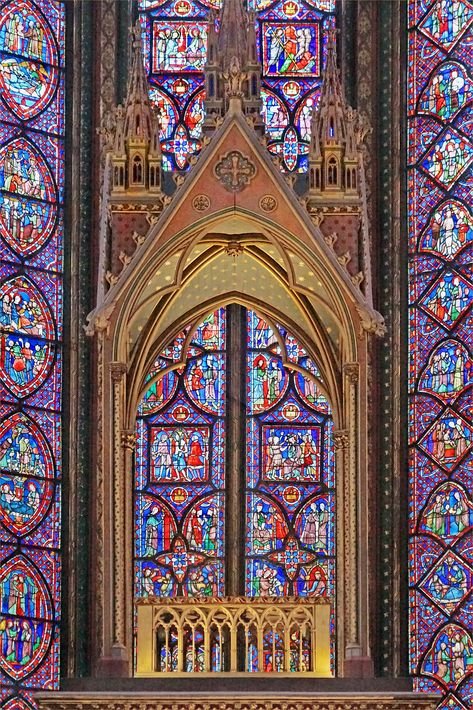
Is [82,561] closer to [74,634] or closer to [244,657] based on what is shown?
[74,634]

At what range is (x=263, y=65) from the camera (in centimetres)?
2516

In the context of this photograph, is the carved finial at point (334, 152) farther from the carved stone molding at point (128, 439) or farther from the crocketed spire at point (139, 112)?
the carved stone molding at point (128, 439)

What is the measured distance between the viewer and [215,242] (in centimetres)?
2109

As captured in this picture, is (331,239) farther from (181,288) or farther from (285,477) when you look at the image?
(285,477)

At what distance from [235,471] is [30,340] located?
7.23 ft

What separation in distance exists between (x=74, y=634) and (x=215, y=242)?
4184 millimetres

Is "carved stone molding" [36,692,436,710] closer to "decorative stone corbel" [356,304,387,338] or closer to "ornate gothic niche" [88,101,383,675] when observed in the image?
"ornate gothic niche" [88,101,383,675]

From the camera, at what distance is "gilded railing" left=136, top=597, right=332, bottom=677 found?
764 inches

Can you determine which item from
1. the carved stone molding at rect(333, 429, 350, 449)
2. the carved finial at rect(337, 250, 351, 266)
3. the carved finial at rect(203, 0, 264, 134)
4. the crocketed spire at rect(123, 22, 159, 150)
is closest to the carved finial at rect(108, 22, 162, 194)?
the crocketed spire at rect(123, 22, 159, 150)

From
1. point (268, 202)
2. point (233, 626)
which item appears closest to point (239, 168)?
point (268, 202)

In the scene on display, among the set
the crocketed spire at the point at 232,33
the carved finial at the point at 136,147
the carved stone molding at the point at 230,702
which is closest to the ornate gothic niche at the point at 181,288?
the carved finial at the point at 136,147

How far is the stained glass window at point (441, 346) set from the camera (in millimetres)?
23109

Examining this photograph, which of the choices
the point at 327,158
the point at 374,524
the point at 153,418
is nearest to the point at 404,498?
the point at 374,524

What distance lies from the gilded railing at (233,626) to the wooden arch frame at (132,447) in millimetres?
204
